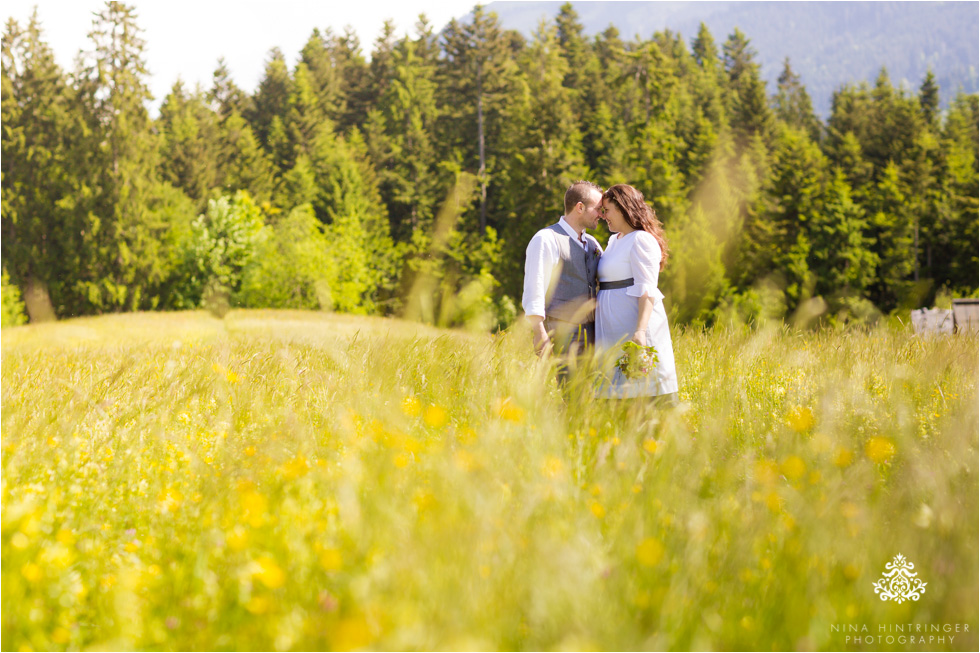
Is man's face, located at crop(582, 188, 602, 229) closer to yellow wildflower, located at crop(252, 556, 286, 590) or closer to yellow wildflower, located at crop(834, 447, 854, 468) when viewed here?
yellow wildflower, located at crop(834, 447, 854, 468)

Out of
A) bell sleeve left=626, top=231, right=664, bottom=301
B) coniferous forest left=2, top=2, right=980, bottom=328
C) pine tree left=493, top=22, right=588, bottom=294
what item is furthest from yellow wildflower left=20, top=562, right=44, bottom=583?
pine tree left=493, top=22, right=588, bottom=294

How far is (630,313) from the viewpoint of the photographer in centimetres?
391

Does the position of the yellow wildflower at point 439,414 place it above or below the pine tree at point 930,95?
below

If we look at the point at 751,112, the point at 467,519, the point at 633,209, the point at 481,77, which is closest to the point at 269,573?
the point at 467,519

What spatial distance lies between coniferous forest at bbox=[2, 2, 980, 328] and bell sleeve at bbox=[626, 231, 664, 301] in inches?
1039

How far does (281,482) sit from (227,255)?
42.5 meters

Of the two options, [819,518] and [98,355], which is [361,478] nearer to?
[819,518]

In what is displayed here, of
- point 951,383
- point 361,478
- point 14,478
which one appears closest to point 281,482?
point 361,478

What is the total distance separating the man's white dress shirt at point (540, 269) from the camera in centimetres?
401

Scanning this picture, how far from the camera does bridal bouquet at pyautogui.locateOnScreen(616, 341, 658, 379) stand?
143 inches

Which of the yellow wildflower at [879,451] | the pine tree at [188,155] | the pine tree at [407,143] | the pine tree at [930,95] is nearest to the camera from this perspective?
the yellow wildflower at [879,451]

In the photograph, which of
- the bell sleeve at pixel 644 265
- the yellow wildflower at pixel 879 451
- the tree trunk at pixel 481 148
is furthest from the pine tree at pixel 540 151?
the yellow wildflower at pixel 879 451

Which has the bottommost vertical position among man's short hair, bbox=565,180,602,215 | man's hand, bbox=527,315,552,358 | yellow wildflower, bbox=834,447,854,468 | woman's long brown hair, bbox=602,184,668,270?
yellow wildflower, bbox=834,447,854,468

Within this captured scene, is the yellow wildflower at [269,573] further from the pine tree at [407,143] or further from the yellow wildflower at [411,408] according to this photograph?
the pine tree at [407,143]
